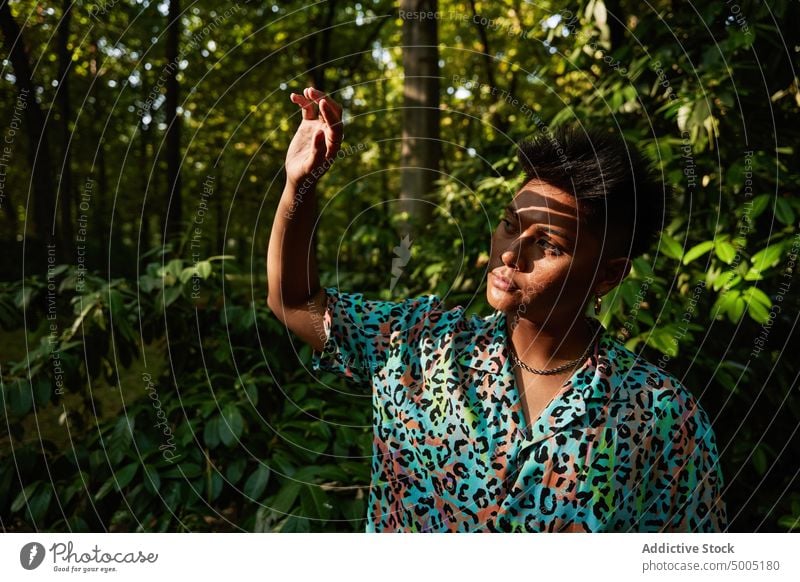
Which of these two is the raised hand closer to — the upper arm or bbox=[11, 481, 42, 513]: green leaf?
the upper arm

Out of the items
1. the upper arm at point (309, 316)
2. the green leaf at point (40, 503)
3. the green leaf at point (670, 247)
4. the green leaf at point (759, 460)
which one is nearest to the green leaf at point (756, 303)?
the green leaf at point (670, 247)

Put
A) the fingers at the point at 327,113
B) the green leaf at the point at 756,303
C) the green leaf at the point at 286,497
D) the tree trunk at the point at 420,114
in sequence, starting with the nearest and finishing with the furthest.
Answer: the fingers at the point at 327,113
the green leaf at the point at 286,497
the green leaf at the point at 756,303
the tree trunk at the point at 420,114

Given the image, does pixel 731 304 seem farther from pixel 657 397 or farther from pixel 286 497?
pixel 286 497

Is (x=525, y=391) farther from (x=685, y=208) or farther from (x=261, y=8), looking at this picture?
(x=261, y=8)

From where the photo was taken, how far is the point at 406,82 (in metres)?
3.68

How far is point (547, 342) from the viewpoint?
4.93 feet

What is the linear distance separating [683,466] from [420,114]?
8.75ft

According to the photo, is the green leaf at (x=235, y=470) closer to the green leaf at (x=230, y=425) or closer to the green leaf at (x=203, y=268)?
the green leaf at (x=230, y=425)

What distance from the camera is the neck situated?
150 centimetres

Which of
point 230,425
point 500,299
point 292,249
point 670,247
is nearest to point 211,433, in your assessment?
point 230,425

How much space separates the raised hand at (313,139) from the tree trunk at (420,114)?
2029 mm

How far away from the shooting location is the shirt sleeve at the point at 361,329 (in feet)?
4.94

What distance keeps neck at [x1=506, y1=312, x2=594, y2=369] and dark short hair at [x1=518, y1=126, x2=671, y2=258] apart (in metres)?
0.21
